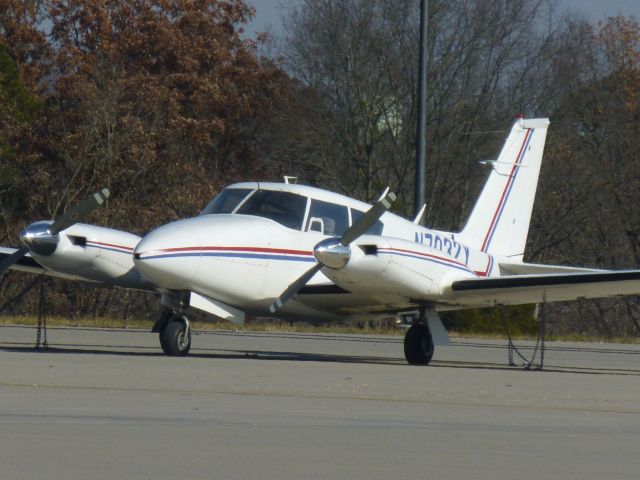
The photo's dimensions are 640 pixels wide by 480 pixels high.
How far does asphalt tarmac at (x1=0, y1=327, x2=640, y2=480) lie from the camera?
693cm

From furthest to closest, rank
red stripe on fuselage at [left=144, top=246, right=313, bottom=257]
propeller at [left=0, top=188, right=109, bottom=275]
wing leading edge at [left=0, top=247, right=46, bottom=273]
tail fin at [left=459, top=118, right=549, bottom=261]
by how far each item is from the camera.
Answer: tail fin at [left=459, top=118, right=549, bottom=261]
wing leading edge at [left=0, top=247, right=46, bottom=273]
propeller at [left=0, top=188, right=109, bottom=275]
red stripe on fuselage at [left=144, top=246, right=313, bottom=257]

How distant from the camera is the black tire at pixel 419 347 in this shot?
17.2 m

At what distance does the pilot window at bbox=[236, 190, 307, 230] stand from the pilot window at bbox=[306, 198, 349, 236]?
0.19 metres

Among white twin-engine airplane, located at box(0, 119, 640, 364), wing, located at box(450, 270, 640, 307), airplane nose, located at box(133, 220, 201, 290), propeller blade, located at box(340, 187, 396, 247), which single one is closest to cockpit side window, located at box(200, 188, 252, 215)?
white twin-engine airplane, located at box(0, 119, 640, 364)

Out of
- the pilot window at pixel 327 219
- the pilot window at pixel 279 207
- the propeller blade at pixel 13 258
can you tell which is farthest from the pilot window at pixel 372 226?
the propeller blade at pixel 13 258

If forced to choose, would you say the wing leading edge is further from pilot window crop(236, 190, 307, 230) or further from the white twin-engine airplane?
pilot window crop(236, 190, 307, 230)

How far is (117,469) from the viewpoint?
6656 millimetres

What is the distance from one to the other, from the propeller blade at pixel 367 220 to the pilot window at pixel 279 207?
3.87 ft

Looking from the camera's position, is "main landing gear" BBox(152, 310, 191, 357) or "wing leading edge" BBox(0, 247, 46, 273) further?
"wing leading edge" BBox(0, 247, 46, 273)

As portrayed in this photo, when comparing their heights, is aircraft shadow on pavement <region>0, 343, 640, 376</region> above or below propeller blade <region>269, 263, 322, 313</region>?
below

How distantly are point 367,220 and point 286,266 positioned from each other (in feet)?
4.86

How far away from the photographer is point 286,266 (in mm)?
16844

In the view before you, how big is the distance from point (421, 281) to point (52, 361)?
199 inches

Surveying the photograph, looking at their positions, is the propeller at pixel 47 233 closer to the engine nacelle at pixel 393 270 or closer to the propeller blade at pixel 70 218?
the propeller blade at pixel 70 218
